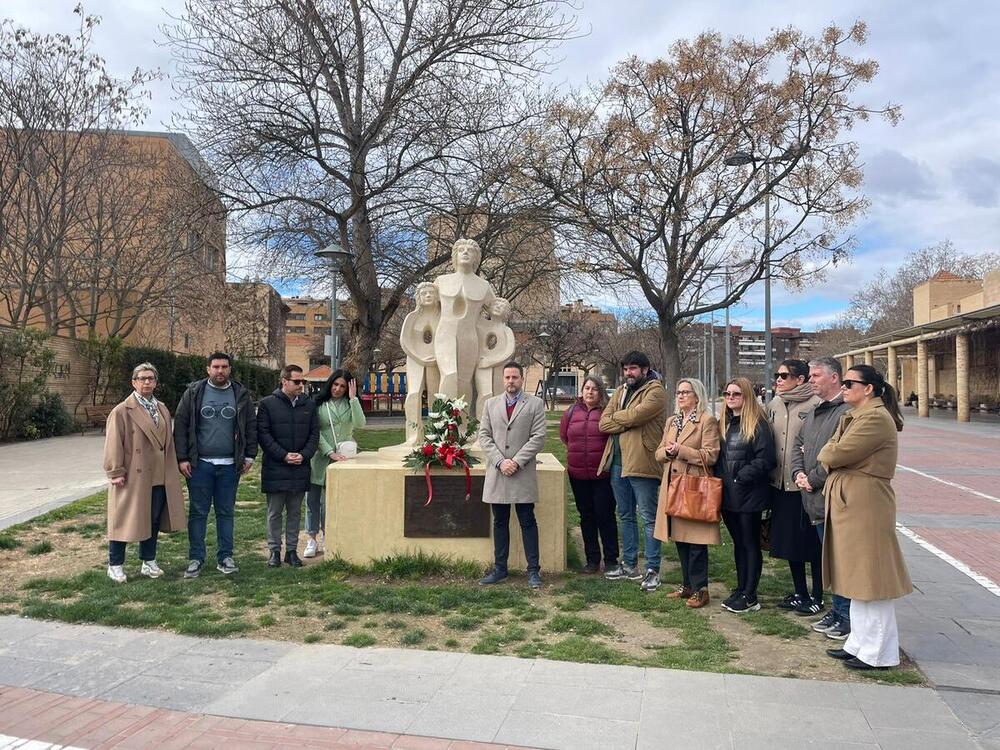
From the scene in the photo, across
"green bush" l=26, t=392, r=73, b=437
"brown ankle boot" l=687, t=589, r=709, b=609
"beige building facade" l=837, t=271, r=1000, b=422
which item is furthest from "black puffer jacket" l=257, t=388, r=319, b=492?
"beige building facade" l=837, t=271, r=1000, b=422

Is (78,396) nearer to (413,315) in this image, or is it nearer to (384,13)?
(384,13)

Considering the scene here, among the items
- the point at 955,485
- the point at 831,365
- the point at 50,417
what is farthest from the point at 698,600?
the point at 50,417

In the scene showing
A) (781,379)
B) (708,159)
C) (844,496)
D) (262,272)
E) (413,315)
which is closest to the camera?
(844,496)

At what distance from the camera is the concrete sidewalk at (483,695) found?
347 centimetres

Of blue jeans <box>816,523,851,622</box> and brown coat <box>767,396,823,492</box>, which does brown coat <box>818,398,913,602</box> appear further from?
brown coat <box>767,396,823,492</box>

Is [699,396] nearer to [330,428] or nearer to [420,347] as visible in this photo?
Result: [420,347]

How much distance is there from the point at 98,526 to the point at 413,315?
4.35 metres

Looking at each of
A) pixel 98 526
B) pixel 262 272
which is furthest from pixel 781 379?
pixel 262 272

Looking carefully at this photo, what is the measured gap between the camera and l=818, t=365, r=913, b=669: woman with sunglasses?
4.33 m

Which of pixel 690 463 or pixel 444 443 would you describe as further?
pixel 444 443

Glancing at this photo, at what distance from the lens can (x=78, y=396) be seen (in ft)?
73.8

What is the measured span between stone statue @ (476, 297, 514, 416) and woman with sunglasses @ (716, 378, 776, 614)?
2.89m

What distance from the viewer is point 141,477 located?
611cm

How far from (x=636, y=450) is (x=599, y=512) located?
80 cm
